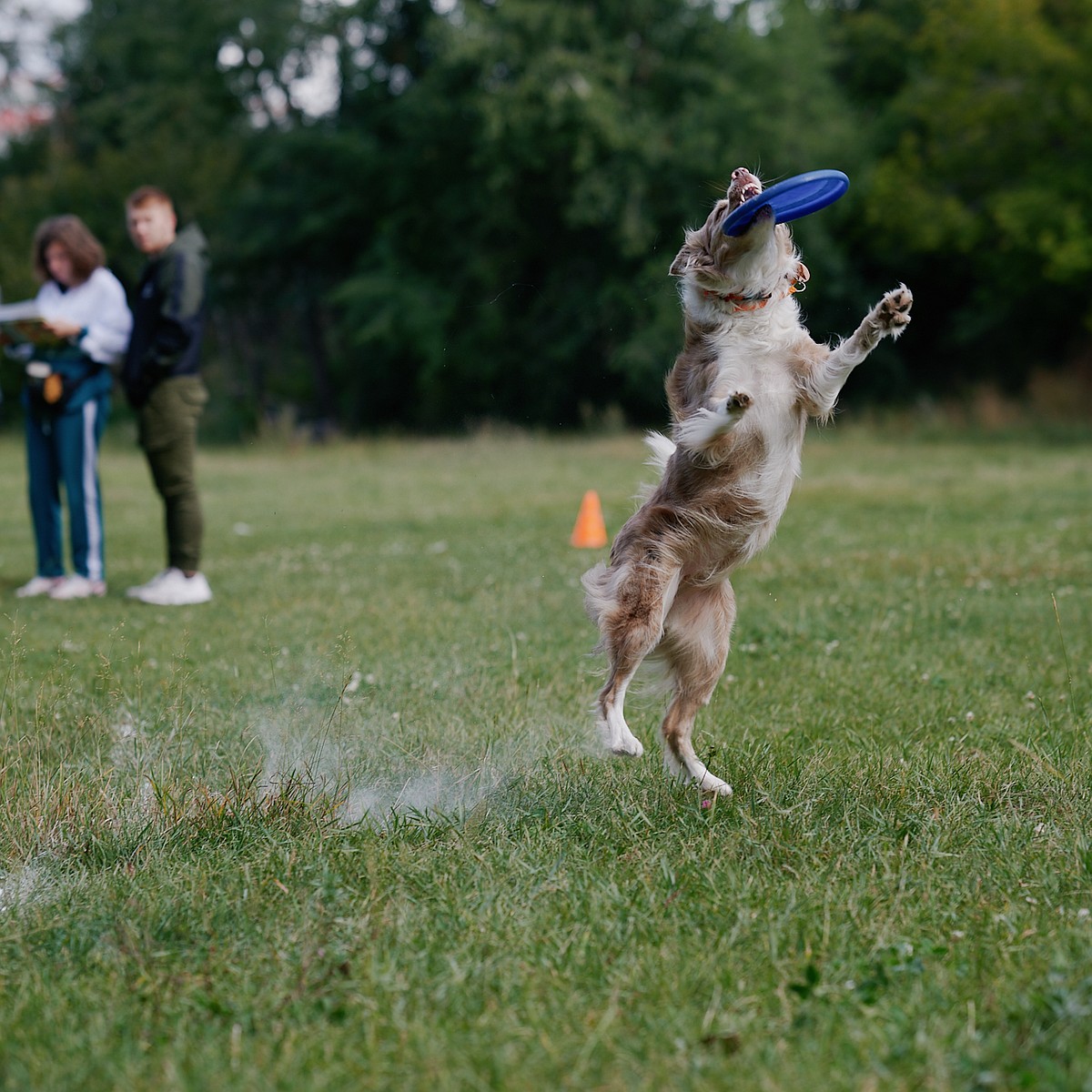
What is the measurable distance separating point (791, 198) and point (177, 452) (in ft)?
16.9

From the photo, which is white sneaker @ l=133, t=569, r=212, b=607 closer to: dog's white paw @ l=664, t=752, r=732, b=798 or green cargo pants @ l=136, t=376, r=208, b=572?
green cargo pants @ l=136, t=376, r=208, b=572

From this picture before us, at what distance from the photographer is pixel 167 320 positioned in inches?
303

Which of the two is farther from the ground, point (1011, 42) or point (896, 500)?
point (1011, 42)

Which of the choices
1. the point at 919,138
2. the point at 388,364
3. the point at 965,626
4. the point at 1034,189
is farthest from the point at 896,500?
the point at 388,364

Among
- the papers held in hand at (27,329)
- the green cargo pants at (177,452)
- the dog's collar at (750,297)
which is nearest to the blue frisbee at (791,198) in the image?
the dog's collar at (750,297)

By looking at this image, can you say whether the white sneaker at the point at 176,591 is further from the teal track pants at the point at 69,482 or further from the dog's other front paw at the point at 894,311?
the dog's other front paw at the point at 894,311

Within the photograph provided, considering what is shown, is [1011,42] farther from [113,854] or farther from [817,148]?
[113,854]

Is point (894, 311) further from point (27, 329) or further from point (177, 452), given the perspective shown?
point (27, 329)

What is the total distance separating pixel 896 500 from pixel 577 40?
18144mm

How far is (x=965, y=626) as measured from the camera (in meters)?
6.79

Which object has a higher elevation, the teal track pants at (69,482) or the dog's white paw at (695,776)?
the teal track pants at (69,482)

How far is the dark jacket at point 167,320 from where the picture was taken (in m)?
7.68

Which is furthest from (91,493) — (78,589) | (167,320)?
(167,320)

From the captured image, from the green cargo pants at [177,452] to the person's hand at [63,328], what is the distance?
2.32 feet
